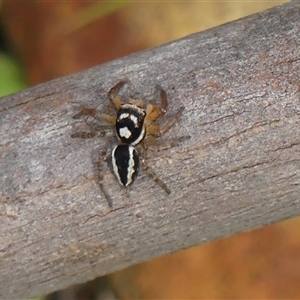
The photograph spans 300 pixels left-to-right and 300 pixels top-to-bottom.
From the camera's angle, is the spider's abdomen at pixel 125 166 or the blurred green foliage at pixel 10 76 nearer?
the spider's abdomen at pixel 125 166

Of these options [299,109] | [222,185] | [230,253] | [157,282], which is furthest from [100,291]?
[299,109]

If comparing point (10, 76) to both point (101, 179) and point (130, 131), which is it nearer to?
point (130, 131)

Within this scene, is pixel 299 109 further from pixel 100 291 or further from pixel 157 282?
pixel 100 291

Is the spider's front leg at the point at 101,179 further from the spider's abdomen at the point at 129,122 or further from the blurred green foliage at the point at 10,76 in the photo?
the blurred green foliage at the point at 10,76

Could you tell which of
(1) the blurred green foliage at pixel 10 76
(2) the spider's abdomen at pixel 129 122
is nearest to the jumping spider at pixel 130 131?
(2) the spider's abdomen at pixel 129 122

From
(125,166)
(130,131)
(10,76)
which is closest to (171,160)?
(125,166)

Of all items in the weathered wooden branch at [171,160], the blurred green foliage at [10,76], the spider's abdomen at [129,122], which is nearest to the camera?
the weathered wooden branch at [171,160]

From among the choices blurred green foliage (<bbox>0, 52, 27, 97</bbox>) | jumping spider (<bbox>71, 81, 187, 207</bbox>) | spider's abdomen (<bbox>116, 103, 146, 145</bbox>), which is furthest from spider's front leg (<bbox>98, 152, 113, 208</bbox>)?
blurred green foliage (<bbox>0, 52, 27, 97</bbox>)
